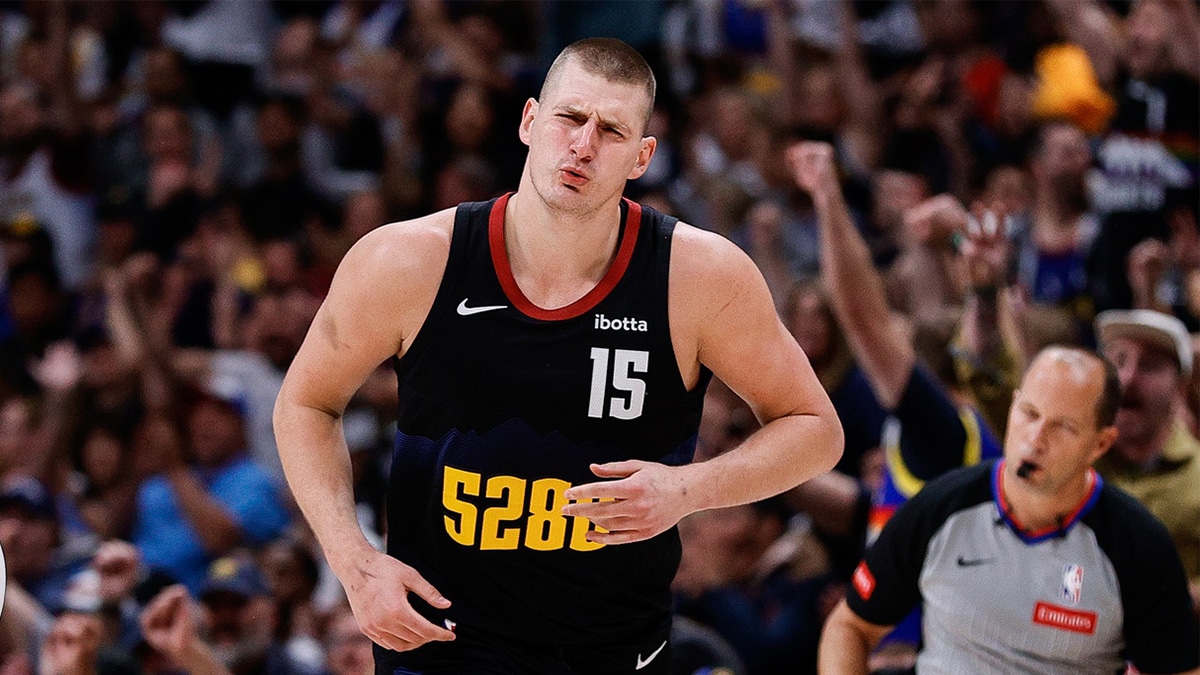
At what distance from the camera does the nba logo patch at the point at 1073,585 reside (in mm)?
4289

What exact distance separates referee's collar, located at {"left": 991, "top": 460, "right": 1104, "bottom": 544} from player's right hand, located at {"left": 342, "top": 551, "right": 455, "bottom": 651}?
1818 millimetres

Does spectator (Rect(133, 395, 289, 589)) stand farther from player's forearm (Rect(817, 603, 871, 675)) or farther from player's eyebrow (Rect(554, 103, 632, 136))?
player's eyebrow (Rect(554, 103, 632, 136))

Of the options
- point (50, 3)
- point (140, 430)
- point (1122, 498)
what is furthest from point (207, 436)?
point (1122, 498)

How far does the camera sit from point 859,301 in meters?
5.80

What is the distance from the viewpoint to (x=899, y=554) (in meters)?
4.46

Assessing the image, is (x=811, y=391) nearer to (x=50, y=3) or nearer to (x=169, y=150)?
(x=169, y=150)

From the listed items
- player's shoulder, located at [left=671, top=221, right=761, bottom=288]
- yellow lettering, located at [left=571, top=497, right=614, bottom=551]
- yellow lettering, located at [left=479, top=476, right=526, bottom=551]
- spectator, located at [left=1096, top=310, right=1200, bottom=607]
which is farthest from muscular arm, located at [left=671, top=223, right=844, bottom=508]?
spectator, located at [left=1096, top=310, right=1200, bottom=607]

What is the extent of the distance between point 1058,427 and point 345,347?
2.05 meters

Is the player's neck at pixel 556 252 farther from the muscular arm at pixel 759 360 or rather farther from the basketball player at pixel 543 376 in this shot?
the muscular arm at pixel 759 360

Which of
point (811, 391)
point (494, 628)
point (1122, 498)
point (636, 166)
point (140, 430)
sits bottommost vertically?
point (140, 430)

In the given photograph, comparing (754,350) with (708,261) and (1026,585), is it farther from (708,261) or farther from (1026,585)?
(1026,585)

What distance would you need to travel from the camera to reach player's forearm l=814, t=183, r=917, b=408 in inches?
222

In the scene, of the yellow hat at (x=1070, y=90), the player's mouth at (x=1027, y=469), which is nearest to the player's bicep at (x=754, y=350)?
the player's mouth at (x=1027, y=469)

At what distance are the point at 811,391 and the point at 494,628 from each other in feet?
3.25
